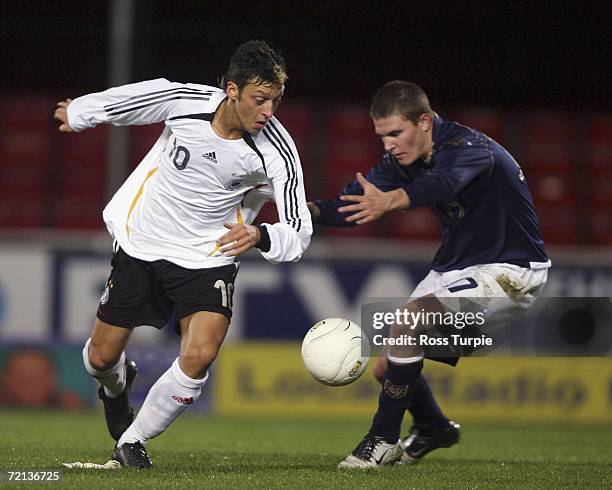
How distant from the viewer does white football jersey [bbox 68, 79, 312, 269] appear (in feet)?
19.5

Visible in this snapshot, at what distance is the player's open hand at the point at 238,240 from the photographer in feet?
17.9

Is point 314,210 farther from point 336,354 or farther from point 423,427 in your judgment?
point 423,427

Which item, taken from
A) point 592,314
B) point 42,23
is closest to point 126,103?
point 592,314

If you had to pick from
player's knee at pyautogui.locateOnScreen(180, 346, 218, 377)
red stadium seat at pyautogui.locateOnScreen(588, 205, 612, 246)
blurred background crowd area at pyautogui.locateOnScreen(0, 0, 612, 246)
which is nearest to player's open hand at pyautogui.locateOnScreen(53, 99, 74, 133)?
player's knee at pyautogui.locateOnScreen(180, 346, 218, 377)

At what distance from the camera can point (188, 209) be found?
6023mm

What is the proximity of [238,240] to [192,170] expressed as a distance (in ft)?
2.21

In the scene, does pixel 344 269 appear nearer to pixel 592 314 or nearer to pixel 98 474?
pixel 592 314

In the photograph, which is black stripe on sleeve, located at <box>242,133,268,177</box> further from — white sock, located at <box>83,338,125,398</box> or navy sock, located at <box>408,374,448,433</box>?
navy sock, located at <box>408,374,448,433</box>

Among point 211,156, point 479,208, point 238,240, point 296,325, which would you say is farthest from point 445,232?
point 296,325

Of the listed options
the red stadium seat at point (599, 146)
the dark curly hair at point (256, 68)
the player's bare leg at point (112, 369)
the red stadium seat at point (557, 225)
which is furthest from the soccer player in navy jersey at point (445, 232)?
the red stadium seat at point (599, 146)

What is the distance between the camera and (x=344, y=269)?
41.5ft

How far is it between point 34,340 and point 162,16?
520 cm

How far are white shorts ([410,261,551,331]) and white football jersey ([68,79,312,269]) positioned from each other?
1.04 meters

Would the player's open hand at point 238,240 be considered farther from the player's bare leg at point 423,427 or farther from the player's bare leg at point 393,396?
the player's bare leg at point 423,427
